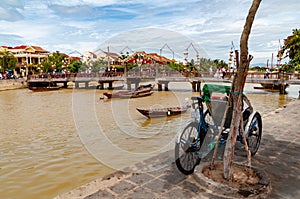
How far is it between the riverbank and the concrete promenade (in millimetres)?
31399

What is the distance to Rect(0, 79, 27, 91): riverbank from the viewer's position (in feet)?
98.7

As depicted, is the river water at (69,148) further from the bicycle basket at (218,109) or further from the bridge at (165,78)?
the bridge at (165,78)

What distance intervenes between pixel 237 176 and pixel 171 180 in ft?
3.10

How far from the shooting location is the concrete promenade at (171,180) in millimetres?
3117

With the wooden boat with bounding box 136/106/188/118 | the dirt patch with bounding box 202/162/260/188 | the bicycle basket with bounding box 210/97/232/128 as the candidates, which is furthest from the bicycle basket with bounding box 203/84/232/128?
the wooden boat with bounding box 136/106/188/118

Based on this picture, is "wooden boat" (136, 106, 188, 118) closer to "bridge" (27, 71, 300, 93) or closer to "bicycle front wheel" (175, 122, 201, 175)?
"bicycle front wheel" (175, 122, 201, 175)

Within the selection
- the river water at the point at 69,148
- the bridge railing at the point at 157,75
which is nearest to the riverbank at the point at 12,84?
the bridge railing at the point at 157,75

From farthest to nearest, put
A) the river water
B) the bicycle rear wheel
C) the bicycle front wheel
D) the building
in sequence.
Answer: the building < the river water < the bicycle rear wheel < the bicycle front wheel

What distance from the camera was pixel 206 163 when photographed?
3.90m

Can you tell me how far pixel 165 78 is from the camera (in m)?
27.1

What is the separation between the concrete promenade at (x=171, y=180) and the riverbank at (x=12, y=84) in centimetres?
3140

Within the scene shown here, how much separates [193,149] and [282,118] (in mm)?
5589

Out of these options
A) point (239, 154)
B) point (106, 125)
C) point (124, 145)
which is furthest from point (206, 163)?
point (106, 125)

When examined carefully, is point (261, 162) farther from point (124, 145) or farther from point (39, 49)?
point (39, 49)
